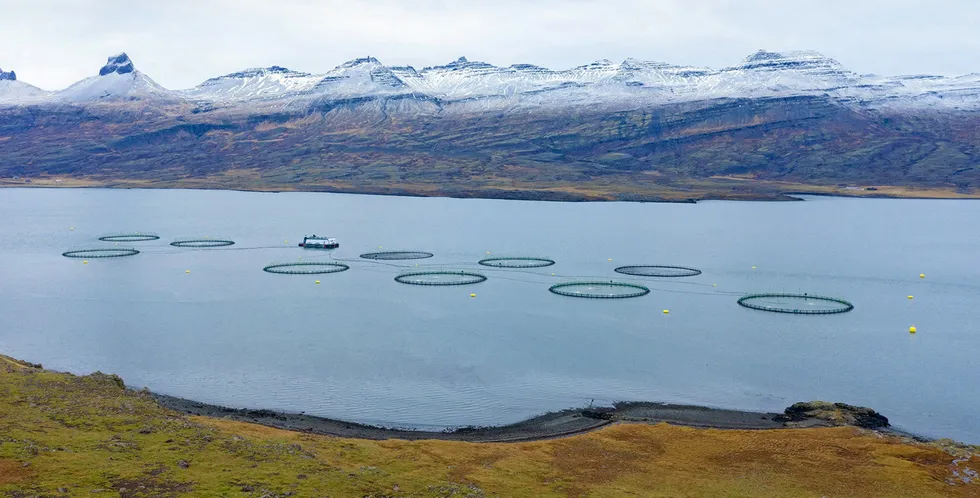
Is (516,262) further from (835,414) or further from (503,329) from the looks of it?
(835,414)

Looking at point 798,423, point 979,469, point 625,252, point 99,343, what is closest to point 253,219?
point 625,252

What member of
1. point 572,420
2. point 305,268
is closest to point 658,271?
point 305,268

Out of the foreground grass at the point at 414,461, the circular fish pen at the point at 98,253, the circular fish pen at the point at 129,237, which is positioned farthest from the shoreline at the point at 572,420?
the circular fish pen at the point at 129,237

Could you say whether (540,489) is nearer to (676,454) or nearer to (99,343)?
(676,454)

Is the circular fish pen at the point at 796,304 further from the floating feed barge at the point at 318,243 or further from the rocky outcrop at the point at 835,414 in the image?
the floating feed barge at the point at 318,243

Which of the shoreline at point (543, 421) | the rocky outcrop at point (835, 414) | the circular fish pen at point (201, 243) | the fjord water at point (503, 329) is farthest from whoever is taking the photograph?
the circular fish pen at point (201, 243)

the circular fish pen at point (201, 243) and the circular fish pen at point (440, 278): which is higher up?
the circular fish pen at point (201, 243)
